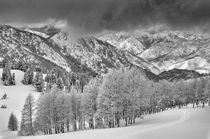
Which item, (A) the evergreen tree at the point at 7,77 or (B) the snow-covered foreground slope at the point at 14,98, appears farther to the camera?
(A) the evergreen tree at the point at 7,77

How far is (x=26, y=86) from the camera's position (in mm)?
185375

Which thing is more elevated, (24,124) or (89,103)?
(89,103)

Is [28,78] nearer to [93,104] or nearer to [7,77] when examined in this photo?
[7,77]

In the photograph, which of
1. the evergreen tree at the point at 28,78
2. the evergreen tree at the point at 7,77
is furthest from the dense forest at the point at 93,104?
the evergreen tree at the point at 28,78

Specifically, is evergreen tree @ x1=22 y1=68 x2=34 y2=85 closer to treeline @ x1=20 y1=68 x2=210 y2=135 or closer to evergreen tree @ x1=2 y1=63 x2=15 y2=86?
evergreen tree @ x1=2 y1=63 x2=15 y2=86

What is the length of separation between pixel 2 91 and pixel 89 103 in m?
107

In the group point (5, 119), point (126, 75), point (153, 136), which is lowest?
point (5, 119)

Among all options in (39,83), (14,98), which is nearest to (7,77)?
(39,83)

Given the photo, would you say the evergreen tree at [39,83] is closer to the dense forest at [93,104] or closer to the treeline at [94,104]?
the dense forest at [93,104]

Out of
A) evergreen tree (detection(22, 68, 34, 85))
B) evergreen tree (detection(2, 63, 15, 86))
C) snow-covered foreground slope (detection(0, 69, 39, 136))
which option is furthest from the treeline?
evergreen tree (detection(22, 68, 34, 85))

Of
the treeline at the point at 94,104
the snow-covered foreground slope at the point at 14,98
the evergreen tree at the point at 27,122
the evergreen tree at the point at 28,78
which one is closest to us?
the treeline at the point at 94,104

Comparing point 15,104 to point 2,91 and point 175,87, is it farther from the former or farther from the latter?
point 175,87

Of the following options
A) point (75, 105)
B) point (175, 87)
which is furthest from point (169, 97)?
point (75, 105)

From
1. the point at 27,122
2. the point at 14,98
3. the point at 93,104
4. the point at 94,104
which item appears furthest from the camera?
the point at 14,98
